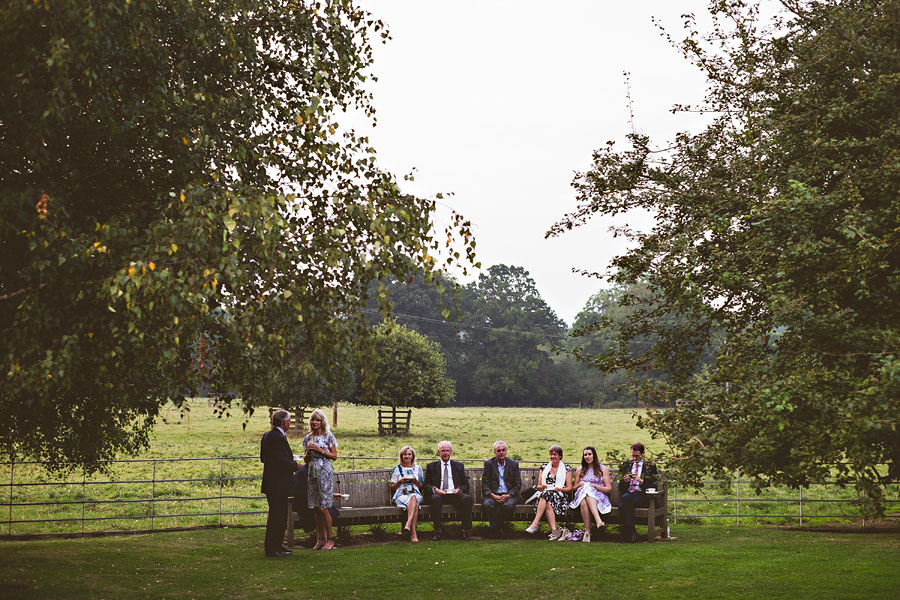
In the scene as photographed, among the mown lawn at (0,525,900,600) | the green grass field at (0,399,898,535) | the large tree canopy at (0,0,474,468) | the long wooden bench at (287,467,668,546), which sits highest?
the large tree canopy at (0,0,474,468)

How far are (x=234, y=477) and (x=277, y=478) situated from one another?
9.13 metres

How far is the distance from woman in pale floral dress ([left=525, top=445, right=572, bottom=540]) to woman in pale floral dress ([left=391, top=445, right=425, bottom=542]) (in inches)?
68.6

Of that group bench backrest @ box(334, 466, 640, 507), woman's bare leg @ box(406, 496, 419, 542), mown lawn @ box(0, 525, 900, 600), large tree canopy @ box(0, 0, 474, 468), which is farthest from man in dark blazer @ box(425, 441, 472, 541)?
large tree canopy @ box(0, 0, 474, 468)

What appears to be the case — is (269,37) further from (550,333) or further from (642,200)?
(550,333)

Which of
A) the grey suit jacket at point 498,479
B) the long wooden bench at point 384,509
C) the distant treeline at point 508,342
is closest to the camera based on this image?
the long wooden bench at point 384,509

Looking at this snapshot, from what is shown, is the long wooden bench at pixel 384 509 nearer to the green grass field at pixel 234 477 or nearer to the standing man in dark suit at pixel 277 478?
the green grass field at pixel 234 477

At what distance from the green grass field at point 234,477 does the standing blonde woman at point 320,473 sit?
8.67 ft

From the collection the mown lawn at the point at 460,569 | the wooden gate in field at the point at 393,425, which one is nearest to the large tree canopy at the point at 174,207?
the mown lawn at the point at 460,569

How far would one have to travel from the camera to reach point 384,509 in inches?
514

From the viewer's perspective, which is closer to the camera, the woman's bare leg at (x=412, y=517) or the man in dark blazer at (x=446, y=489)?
the woman's bare leg at (x=412, y=517)

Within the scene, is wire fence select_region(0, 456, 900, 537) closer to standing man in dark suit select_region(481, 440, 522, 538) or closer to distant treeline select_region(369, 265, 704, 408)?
standing man in dark suit select_region(481, 440, 522, 538)

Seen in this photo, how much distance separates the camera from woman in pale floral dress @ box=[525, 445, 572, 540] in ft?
44.0

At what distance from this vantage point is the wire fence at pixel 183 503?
598 inches

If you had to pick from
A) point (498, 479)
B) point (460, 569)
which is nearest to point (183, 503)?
point (498, 479)
